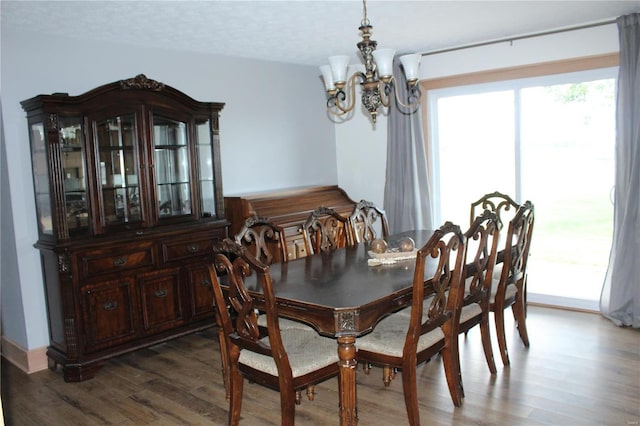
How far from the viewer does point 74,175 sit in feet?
11.5

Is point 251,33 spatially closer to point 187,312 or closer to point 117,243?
point 117,243

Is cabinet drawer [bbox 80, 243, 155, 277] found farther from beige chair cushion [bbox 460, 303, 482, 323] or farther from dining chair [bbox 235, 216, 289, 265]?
beige chair cushion [bbox 460, 303, 482, 323]

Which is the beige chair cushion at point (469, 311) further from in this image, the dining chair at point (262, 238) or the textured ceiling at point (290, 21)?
the textured ceiling at point (290, 21)

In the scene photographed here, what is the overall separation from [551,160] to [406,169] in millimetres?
1302

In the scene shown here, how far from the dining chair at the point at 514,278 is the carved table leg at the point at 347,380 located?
1.34 meters

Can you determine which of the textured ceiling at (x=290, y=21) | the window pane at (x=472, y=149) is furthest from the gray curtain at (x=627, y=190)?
the window pane at (x=472, y=149)

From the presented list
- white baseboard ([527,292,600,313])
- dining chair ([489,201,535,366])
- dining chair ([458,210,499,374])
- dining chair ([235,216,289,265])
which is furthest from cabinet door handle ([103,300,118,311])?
white baseboard ([527,292,600,313])

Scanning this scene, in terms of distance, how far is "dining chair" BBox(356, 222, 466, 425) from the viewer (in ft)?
7.98

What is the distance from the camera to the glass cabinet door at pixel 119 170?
3639 millimetres

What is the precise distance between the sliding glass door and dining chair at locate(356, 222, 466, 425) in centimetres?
225

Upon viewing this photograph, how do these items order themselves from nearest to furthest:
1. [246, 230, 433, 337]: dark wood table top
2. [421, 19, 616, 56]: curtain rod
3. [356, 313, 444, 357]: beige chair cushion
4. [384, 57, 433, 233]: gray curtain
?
[246, 230, 433, 337]: dark wood table top < [356, 313, 444, 357]: beige chair cushion < [421, 19, 616, 56]: curtain rod < [384, 57, 433, 233]: gray curtain

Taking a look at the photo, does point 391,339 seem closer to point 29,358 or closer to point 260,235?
point 260,235

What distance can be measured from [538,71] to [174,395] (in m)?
3.82

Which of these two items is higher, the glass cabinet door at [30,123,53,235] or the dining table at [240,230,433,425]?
the glass cabinet door at [30,123,53,235]
